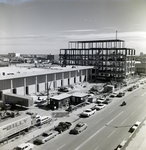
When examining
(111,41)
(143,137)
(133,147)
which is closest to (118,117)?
(143,137)

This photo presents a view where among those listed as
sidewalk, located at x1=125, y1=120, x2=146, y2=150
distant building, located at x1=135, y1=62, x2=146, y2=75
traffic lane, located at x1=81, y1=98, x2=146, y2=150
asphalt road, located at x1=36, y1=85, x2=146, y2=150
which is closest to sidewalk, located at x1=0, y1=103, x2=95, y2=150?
asphalt road, located at x1=36, y1=85, x2=146, y2=150

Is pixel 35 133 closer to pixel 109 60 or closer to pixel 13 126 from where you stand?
pixel 13 126

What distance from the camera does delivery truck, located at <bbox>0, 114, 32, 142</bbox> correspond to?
49.4ft

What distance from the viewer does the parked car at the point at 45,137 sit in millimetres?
15184

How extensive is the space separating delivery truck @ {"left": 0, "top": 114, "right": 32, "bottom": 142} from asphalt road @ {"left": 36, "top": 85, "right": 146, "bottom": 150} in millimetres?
2859

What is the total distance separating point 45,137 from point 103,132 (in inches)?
214

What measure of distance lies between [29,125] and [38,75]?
19.2 m

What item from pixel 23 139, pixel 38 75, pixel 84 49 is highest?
pixel 84 49

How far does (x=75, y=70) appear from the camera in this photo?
46.4m

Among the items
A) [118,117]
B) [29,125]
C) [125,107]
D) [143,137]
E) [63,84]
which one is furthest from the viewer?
[63,84]

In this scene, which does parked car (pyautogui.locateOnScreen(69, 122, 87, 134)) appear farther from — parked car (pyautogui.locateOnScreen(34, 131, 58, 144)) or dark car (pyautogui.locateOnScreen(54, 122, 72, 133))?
parked car (pyautogui.locateOnScreen(34, 131, 58, 144))

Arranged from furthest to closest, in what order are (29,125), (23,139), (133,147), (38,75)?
(38,75)
(29,125)
(23,139)
(133,147)

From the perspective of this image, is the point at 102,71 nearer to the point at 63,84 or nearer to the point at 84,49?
the point at 84,49

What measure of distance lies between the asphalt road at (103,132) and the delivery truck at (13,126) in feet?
9.38
